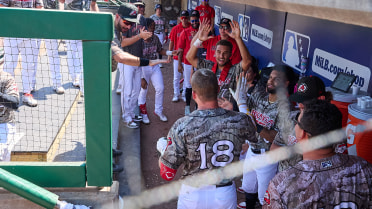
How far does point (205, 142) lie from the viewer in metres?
2.26

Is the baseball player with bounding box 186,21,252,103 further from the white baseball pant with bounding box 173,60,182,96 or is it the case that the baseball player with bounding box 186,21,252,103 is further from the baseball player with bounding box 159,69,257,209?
the white baseball pant with bounding box 173,60,182,96

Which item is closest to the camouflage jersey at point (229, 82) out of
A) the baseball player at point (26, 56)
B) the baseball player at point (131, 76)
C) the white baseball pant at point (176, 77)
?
the baseball player at point (131, 76)

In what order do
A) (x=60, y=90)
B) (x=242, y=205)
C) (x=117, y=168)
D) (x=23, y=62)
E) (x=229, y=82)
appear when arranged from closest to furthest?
(x=242, y=205), (x=229, y=82), (x=117, y=168), (x=23, y=62), (x=60, y=90)

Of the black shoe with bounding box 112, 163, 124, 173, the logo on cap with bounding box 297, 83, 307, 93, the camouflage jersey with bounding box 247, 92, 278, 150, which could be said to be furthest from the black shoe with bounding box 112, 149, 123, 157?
the logo on cap with bounding box 297, 83, 307, 93

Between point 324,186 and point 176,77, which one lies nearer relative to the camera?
point 324,186

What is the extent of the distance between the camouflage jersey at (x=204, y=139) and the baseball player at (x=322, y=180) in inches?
23.7

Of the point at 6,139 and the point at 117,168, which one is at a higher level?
the point at 6,139

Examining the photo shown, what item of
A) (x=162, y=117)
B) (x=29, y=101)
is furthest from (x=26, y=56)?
(x=162, y=117)

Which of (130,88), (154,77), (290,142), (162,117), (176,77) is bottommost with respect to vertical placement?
(162,117)

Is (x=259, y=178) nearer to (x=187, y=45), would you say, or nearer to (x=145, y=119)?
(x=145, y=119)

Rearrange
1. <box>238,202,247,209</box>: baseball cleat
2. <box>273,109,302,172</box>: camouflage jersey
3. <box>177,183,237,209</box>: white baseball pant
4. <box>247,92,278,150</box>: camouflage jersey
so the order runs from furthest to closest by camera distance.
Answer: <box>238,202,247,209</box>: baseball cleat → <box>247,92,278,150</box>: camouflage jersey → <box>273,109,302,172</box>: camouflage jersey → <box>177,183,237,209</box>: white baseball pant

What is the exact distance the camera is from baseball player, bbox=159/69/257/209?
7.39 ft

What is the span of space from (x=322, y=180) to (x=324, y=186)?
0.03 m

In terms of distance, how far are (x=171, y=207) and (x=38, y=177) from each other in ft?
6.19
